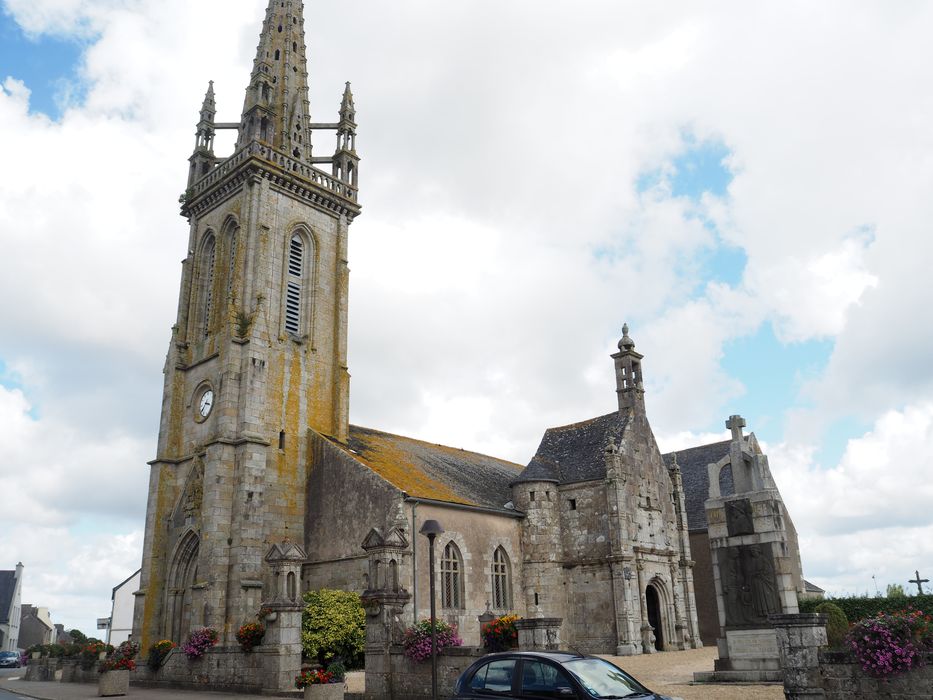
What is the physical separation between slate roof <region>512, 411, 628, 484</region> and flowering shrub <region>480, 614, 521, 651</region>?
17.1 meters

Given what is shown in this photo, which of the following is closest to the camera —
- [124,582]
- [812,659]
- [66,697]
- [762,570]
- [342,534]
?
[812,659]

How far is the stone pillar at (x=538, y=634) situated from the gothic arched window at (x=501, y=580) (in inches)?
605

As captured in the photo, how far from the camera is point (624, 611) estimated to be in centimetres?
2981

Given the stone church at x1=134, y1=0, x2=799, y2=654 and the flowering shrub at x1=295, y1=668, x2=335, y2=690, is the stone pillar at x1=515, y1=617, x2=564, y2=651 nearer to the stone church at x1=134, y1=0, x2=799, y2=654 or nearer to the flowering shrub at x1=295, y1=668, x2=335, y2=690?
the flowering shrub at x1=295, y1=668, x2=335, y2=690

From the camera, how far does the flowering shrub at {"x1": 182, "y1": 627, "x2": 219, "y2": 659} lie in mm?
23781

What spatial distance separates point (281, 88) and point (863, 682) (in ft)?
118

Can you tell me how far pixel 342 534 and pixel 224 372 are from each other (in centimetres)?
821

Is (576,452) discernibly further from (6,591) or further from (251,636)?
(6,591)

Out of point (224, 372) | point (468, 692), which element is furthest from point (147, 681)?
point (468, 692)

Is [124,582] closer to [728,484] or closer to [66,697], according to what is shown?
[66,697]

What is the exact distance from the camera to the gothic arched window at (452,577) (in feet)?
91.0

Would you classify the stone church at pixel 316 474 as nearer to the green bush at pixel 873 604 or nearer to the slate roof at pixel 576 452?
the slate roof at pixel 576 452

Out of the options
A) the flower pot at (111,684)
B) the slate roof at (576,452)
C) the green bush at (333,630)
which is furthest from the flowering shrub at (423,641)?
the slate roof at (576,452)

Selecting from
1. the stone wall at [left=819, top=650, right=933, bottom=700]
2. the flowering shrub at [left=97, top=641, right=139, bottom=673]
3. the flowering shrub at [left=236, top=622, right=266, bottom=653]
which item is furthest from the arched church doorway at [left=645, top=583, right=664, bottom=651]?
the flowering shrub at [left=97, top=641, right=139, bottom=673]
